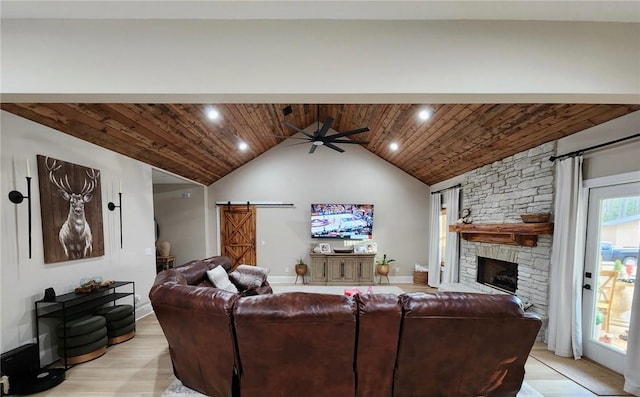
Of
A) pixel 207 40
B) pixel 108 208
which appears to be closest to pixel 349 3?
pixel 207 40

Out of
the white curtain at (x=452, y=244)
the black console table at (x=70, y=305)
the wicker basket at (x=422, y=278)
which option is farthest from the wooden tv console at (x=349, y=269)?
the black console table at (x=70, y=305)

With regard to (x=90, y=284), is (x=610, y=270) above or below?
above

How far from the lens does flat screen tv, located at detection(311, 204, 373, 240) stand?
22.6 feet

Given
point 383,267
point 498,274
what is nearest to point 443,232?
point 383,267

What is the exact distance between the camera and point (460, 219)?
5332mm

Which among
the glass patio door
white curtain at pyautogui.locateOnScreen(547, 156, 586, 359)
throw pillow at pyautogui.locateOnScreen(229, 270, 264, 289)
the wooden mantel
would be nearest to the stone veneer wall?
the wooden mantel

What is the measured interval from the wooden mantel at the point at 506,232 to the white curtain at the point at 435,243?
1.29m

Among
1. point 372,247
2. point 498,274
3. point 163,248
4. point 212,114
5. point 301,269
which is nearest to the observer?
point 212,114

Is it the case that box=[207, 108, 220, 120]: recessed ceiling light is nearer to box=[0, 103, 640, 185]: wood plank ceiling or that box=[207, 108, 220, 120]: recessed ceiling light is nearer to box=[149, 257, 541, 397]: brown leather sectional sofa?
box=[0, 103, 640, 185]: wood plank ceiling

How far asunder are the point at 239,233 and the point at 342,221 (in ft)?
9.30

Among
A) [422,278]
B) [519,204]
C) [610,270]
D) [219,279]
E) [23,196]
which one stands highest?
[23,196]

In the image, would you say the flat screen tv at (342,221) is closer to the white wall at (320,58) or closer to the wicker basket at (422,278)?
the wicker basket at (422,278)

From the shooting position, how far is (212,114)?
3.91 meters

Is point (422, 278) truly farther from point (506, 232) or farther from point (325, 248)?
point (506, 232)
